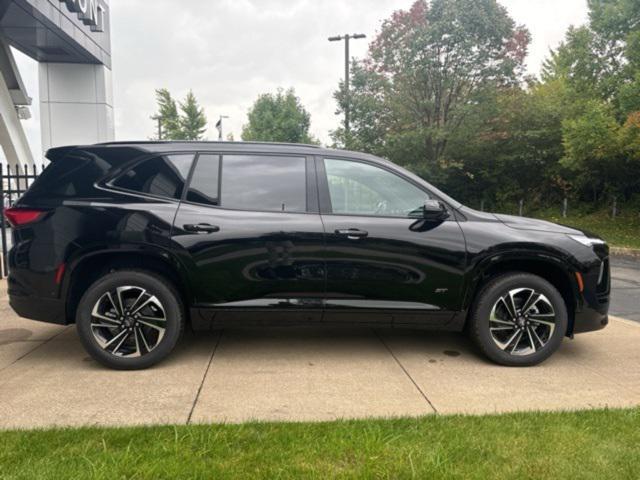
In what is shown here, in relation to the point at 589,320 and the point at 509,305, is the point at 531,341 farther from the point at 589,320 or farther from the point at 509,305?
the point at 589,320

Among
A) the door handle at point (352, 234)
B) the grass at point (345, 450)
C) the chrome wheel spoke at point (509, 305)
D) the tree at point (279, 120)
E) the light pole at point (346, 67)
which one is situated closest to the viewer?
the grass at point (345, 450)

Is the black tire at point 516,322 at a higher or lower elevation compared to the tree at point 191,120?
lower

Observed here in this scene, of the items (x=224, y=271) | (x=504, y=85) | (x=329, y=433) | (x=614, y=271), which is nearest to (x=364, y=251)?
(x=224, y=271)

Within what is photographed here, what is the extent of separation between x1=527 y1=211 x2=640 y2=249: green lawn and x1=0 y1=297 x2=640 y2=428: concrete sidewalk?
1188cm

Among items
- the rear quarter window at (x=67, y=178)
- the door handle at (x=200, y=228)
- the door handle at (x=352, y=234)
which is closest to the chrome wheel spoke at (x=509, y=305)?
the door handle at (x=352, y=234)

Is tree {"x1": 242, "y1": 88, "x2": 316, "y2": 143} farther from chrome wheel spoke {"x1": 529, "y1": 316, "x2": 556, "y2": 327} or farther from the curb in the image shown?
chrome wheel spoke {"x1": 529, "y1": 316, "x2": 556, "y2": 327}

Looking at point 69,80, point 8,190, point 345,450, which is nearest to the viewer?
point 345,450

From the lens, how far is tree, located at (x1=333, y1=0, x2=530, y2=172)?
17.5 metres

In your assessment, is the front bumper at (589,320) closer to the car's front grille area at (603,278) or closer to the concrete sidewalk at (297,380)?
the car's front grille area at (603,278)

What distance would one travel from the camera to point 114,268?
3775 millimetres

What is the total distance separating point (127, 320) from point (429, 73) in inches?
688

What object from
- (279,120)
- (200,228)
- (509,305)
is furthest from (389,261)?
(279,120)

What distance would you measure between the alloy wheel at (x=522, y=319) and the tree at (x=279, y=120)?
40.6 m

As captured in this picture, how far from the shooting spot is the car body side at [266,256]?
361 cm
